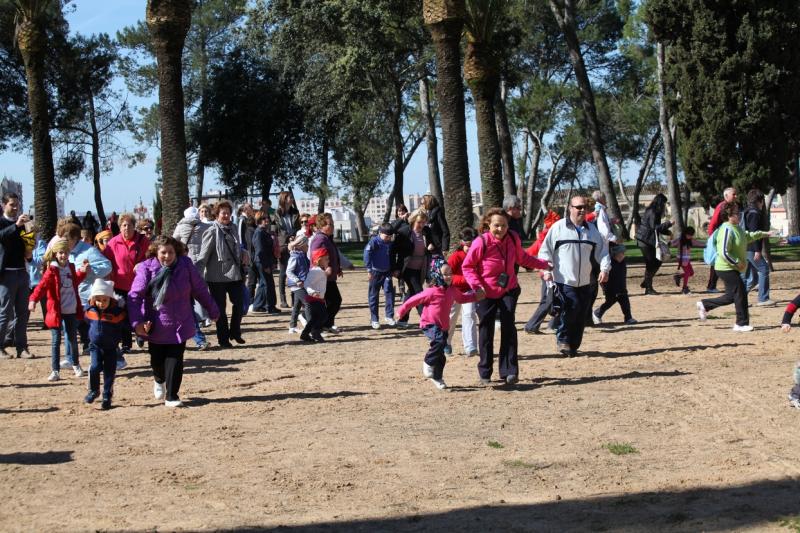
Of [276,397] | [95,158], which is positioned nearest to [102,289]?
[276,397]

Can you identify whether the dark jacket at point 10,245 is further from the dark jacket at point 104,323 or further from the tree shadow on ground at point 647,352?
the tree shadow on ground at point 647,352

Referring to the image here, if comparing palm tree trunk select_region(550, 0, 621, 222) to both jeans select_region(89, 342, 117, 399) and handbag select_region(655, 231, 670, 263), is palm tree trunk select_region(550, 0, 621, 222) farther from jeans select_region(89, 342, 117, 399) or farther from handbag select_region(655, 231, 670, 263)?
jeans select_region(89, 342, 117, 399)

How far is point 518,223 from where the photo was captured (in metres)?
16.4

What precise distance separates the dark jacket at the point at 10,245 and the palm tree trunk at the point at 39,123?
1419cm

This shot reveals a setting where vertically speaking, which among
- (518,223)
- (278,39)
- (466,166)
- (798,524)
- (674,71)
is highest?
(278,39)

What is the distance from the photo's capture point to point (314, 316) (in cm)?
1473

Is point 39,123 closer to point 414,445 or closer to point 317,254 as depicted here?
point 317,254

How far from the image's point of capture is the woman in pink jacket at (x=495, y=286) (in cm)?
1058

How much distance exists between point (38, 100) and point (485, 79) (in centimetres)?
1154

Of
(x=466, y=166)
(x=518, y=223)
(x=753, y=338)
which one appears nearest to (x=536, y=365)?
(x=753, y=338)

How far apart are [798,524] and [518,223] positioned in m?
10.8

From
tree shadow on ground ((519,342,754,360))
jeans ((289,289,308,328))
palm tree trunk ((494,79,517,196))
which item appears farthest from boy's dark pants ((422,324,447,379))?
palm tree trunk ((494,79,517,196))

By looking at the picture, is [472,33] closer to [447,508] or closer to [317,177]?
[447,508]

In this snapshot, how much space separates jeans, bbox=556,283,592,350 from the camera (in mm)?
11859
